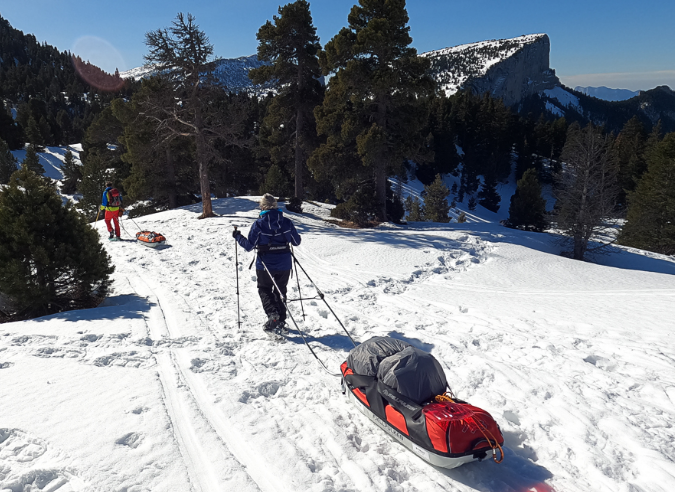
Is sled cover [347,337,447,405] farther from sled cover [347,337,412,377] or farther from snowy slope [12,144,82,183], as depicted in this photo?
snowy slope [12,144,82,183]

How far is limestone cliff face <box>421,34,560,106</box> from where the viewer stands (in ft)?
502

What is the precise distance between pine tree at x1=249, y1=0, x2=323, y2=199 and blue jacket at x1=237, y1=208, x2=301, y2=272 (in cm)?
1717

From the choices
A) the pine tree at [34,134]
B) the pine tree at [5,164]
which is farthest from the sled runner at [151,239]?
the pine tree at [34,134]

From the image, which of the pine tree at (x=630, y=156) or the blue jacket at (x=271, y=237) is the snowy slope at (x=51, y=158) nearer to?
the blue jacket at (x=271, y=237)

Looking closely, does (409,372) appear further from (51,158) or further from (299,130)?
(51,158)

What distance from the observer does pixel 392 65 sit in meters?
18.0

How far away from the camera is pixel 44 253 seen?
296 inches

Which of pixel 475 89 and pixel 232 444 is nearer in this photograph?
pixel 232 444

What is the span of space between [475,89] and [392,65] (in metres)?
148

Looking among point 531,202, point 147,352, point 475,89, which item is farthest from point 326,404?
point 475,89

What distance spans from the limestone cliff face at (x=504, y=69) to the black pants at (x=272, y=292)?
158446 mm

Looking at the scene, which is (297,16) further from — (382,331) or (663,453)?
(663,453)

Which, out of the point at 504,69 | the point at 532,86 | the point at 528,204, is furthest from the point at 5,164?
the point at 532,86

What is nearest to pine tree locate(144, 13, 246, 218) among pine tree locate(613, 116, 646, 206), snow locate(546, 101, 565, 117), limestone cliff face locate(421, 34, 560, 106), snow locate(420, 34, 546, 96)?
pine tree locate(613, 116, 646, 206)
